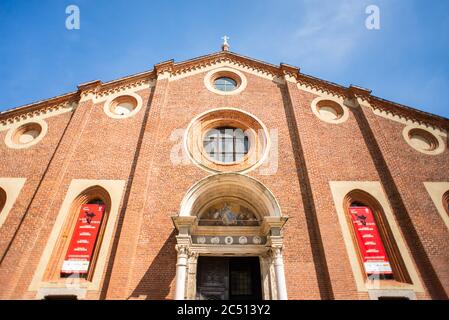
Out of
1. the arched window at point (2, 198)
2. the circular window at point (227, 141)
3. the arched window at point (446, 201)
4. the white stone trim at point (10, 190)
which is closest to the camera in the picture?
the white stone trim at point (10, 190)

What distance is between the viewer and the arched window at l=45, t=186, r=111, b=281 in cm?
888

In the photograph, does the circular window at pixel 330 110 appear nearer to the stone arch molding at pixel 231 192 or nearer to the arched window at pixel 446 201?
the arched window at pixel 446 201

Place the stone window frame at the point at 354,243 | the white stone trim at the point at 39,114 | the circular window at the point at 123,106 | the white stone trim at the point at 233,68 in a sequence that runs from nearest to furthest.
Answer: the stone window frame at the point at 354,243
the white stone trim at the point at 39,114
the circular window at the point at 123,106
the white stone trim at the point at 233,68

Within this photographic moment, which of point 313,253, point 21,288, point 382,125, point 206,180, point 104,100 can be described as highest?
point 104,100

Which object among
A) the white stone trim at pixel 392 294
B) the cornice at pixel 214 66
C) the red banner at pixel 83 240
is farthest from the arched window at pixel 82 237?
the white stone trim at pixel 392 294

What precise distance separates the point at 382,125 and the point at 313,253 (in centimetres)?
715

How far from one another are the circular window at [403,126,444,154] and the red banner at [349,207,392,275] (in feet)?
14.2

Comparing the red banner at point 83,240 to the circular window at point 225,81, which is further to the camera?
the circular window at point 225,81

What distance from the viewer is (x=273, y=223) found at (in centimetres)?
880

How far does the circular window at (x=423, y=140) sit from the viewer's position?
479 inches

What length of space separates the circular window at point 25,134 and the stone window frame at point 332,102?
38.9ft

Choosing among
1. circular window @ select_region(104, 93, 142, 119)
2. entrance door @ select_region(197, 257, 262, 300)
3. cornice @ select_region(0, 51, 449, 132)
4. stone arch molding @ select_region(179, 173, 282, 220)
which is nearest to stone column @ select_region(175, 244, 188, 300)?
stone arch molding @ select_region(179, 173, 282, 220)
